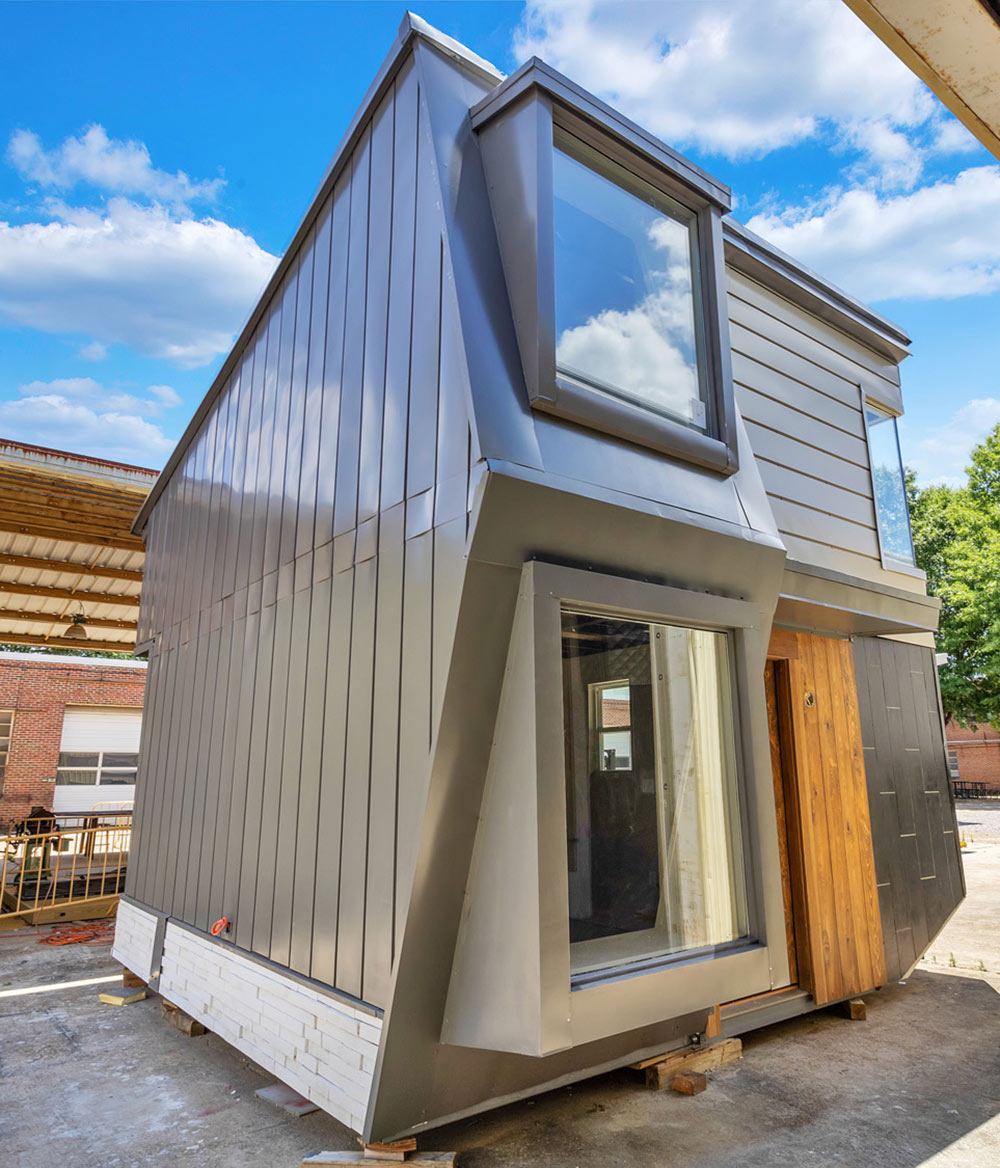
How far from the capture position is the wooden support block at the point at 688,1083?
3734mm

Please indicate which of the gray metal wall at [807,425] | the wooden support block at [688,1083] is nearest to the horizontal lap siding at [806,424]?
the gray metal wall at [807,425]

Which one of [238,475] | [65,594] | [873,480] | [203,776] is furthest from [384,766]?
[65,594]

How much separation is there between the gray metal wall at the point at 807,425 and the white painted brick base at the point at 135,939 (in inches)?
228

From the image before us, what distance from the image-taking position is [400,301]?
3480mm

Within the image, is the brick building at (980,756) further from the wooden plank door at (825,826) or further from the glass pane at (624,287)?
the glass pane at (624,287)

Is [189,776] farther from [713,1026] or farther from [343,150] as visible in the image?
[343,150]

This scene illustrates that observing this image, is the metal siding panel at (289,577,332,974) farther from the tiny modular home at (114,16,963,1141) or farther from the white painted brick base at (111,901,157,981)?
the white painted brick base at (111,901,157,981)

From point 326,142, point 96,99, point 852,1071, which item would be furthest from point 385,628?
point 96,99

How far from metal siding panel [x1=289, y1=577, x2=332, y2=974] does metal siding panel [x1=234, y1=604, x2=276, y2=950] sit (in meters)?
0.64

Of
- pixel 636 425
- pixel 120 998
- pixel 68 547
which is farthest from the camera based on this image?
pixel 68 547

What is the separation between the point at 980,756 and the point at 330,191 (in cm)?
3458

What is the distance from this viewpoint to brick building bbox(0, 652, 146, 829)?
661 inches

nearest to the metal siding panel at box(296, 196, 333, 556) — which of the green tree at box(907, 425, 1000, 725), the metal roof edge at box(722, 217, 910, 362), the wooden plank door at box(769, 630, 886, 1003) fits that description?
the metal roof edge at box(722, 217, 910, 362)

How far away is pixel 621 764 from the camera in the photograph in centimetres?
306
